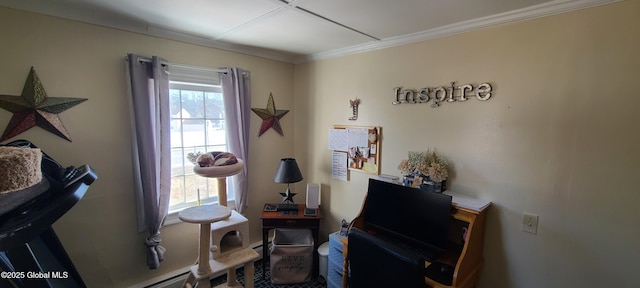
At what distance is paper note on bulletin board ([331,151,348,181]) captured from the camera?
250 centimetres

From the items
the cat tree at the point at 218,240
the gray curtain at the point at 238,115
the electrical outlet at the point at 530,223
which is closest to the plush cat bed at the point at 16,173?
the cat tree at the point at 218,240

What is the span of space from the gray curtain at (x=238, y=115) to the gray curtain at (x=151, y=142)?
50 centimetres

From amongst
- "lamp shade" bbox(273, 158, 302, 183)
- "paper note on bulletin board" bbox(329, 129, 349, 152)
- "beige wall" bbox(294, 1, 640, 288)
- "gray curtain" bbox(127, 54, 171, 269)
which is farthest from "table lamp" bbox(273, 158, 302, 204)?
"beige wall" bbox(294, 1, 640, 288)

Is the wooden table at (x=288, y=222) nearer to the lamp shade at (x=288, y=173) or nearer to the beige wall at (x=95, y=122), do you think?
the lamp shade at (x=288, y=173)

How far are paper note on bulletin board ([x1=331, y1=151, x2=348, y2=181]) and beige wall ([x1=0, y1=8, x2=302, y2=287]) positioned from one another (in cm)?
145

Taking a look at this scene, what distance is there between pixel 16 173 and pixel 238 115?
5.22 ft

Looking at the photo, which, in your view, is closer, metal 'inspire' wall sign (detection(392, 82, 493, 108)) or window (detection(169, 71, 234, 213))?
metal 'inspire' wall sign (detection(392, 82, 493, 108))

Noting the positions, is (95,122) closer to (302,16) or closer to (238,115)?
(238,115)

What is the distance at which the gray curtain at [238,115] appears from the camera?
2354mm

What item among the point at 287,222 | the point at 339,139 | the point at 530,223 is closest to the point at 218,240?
the point at 287,222

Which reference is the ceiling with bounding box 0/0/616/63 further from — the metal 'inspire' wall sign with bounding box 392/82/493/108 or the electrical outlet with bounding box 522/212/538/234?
the electrical outlet with bounding box 522/212/538/234

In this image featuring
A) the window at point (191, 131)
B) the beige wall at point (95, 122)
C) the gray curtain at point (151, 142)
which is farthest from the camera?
the window at point (191, 131)

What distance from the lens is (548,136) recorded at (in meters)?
1.44

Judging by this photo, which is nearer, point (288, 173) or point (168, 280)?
point (168, 280)
